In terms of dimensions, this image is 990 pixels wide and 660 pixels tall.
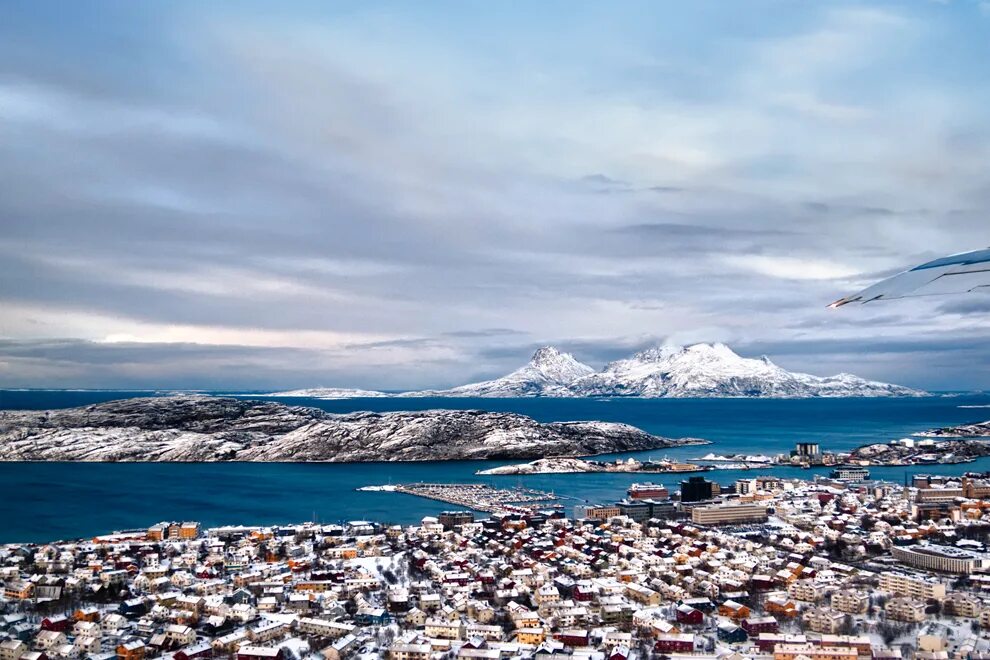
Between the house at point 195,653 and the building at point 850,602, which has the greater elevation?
the building at point 850,602

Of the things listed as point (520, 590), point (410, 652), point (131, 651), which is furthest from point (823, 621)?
point (131, 651)

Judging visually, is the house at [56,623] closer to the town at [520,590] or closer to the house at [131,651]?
the town at [520,590]

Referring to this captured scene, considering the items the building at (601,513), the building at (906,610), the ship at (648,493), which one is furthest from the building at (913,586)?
the ship at (648,493)

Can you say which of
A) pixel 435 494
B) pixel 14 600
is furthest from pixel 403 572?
pixel 435 494

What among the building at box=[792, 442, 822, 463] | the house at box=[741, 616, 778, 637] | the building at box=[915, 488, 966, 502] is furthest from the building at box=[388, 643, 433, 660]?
the building at box=[792, 442, 822, 463]

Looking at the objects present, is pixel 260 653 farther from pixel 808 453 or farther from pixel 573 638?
pixel 808 453

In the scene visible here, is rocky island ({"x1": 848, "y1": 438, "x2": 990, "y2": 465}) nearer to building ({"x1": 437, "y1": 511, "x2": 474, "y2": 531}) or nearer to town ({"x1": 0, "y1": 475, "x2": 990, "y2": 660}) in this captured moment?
town ({"x1": 0, "y1": 475, "x2": 990, "y2": 660})
